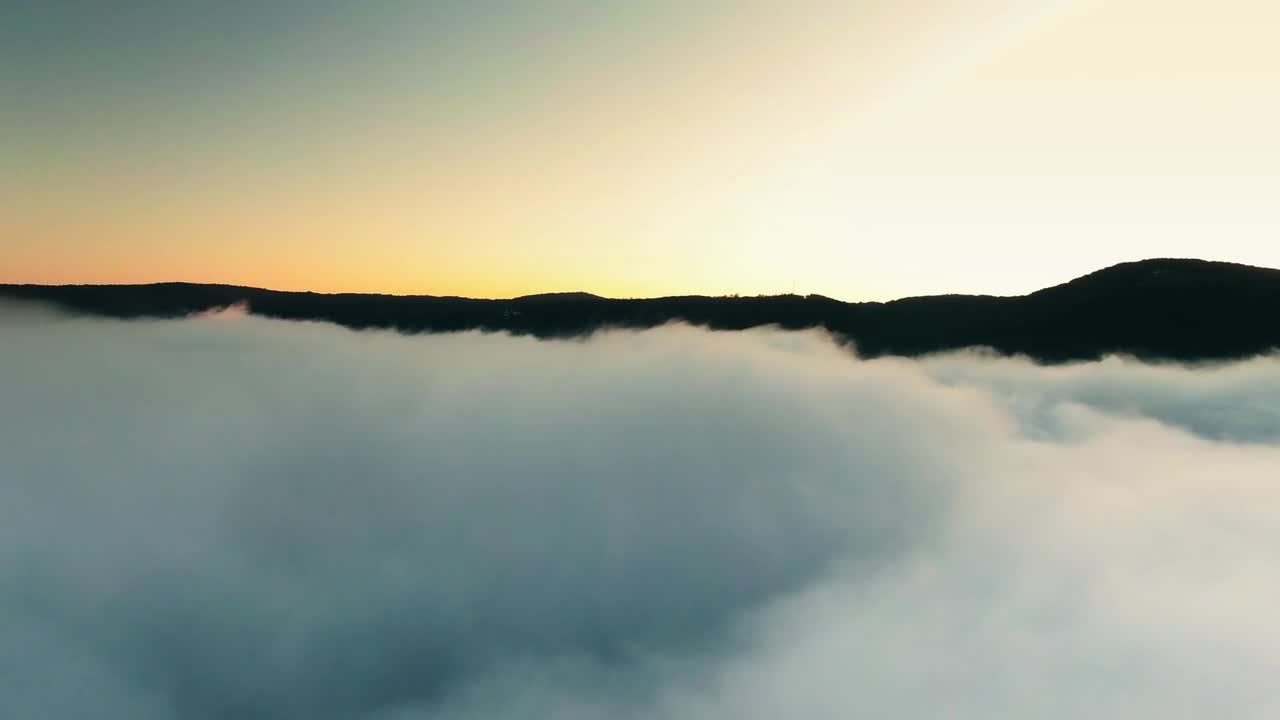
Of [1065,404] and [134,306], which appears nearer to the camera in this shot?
[134,306]

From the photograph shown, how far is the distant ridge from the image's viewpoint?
438ft

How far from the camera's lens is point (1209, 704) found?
568 ft

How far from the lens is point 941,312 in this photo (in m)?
145

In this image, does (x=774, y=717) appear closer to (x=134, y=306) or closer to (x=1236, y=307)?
(x=1236, y=307)

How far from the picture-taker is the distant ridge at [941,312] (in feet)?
438

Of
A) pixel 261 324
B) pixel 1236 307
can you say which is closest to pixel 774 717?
pixel 1236 307

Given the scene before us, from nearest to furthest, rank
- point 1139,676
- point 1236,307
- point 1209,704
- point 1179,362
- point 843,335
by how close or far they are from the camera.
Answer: point 1236,307 → point 1179,362 → point 843,335 → point 1209,704 → point 1139,676

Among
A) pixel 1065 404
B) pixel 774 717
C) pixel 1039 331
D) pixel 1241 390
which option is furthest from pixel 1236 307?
pixel 774 717

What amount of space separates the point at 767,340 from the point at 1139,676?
140 m

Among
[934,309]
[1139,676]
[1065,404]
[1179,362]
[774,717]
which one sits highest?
[934,309]

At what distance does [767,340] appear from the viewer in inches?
6909

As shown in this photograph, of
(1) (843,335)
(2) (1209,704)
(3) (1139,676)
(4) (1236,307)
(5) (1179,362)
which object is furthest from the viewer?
(3) (1139,676)

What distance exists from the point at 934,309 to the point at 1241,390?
8427cm

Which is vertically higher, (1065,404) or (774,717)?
(1065,404)
